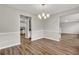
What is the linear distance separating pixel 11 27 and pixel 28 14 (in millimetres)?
1866

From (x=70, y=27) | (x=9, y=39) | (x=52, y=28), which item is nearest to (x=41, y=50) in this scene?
(x=9, y=39)

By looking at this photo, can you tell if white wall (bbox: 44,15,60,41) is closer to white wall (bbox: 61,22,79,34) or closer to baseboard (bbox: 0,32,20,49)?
baseboard (bbox: 0,32,20,49)

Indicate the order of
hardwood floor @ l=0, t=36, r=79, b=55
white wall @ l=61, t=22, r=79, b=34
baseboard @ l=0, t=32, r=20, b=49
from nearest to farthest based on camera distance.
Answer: hardwood floor @ l=0, t=36, r=79, b=55 < baseboard @ l=0, t=32, r=20, b=49 < white wall @ l=61, t=22, r=79, b=34

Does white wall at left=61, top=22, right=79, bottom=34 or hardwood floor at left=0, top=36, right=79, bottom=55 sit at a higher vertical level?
white wall at left=61, top=22, right=79, bottom=34

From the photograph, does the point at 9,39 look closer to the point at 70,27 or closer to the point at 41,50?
the point at 41,50

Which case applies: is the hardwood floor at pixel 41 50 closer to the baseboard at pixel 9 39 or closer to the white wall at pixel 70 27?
the baseboard at pixel 9 39

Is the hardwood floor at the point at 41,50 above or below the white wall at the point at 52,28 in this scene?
below

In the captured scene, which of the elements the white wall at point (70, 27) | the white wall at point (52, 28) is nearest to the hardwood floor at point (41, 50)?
the white wall at point (52, 28)

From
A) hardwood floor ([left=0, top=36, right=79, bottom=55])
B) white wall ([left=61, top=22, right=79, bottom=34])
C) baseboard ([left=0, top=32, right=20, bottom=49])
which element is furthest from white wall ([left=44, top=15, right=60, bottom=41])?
white wall ([left=61, top=22, right=79, bottom=34])

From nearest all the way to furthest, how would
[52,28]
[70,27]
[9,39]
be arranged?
[9,39] < [52,28] < [70,27]

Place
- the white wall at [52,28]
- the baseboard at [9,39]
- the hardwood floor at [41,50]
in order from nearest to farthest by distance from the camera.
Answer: the hardwood floor at [41,50]
the baseboard at [9,39]
the white wall at [52,28]

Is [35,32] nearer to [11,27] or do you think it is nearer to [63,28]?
[11,27]

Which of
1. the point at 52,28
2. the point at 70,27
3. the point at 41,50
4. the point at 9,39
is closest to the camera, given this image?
the point at 41,50

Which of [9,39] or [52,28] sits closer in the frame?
[9,39]
